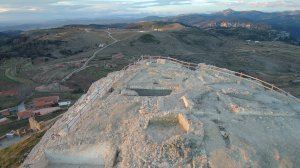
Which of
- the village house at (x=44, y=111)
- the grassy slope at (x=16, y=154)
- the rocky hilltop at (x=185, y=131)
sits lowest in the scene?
the village house at (x=44, y=111)

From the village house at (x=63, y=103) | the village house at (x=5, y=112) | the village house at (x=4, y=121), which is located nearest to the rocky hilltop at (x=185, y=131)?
the village house at (x=4, y=121)

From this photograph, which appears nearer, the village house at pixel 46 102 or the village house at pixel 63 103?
the village house at pixel 63 103

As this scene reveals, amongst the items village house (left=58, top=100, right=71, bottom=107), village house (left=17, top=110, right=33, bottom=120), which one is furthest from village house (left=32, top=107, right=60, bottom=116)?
village house (left=58, top=100, right=71, bottom=107)

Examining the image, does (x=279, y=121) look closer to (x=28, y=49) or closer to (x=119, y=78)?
(x=119, y=78)

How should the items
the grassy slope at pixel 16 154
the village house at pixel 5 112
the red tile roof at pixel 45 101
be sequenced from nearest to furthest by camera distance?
the grassy slope at pixel 16 154
the village house at pixel 5 112
the red tile roof at pixel 45 101

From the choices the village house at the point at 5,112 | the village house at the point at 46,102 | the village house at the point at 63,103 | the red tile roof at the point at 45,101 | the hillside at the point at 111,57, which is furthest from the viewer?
the hillside at the point at 111,57

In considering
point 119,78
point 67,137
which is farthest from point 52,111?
point 67,137

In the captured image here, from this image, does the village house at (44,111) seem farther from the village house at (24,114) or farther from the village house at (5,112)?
the village house at (5,112)

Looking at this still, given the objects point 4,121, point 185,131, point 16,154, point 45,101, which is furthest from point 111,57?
point 185,131
